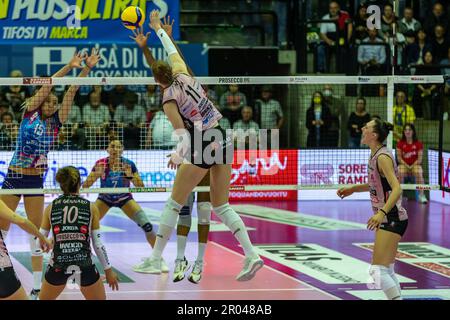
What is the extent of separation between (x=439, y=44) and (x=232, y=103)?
5.91 metres

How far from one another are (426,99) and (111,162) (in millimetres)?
11843

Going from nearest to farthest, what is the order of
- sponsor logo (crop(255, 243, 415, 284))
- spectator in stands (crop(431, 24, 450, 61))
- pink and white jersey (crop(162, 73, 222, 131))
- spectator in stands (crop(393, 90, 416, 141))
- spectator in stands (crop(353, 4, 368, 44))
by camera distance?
1. pink and white jersey (crop(162, 73, 222, 131))
2. sponsor logo (crop(255, 243, 415, 284))
3. spectator in stands (crop(393, 90, 416, 141))
4. spectator in stands (crop(353, 4, 368, 44))
5. spectator in stands (crop(431, 24, 450, 61))

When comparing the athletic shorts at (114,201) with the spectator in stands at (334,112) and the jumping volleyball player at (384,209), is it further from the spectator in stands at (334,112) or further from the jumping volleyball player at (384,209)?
the spectator in stands at (334,112)

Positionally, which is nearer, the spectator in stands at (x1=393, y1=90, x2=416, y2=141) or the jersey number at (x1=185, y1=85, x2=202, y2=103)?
the jersey number at (x1=185, y1=85, x2=202, y2=103)

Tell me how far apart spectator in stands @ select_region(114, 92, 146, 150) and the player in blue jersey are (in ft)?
20.0

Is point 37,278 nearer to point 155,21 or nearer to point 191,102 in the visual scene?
point 191,102

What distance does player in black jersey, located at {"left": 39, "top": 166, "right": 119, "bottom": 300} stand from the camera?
880cm

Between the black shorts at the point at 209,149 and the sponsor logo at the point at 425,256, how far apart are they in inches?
163

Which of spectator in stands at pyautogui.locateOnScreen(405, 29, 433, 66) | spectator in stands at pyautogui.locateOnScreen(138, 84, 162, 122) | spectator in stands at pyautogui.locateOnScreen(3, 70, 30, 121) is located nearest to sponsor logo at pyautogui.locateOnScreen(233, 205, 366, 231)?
spectator in stands at pyautogui.locateOnScreen(138, 84, 162, 122)

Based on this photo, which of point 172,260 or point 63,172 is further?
point 172,260

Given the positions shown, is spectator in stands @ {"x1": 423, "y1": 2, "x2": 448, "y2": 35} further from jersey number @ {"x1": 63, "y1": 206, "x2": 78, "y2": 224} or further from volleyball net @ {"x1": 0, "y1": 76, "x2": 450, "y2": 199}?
jersey number @ {"x1": 63, "y1": 206, "x2": 78, "y2": 224}

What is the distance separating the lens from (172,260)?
1384cm
